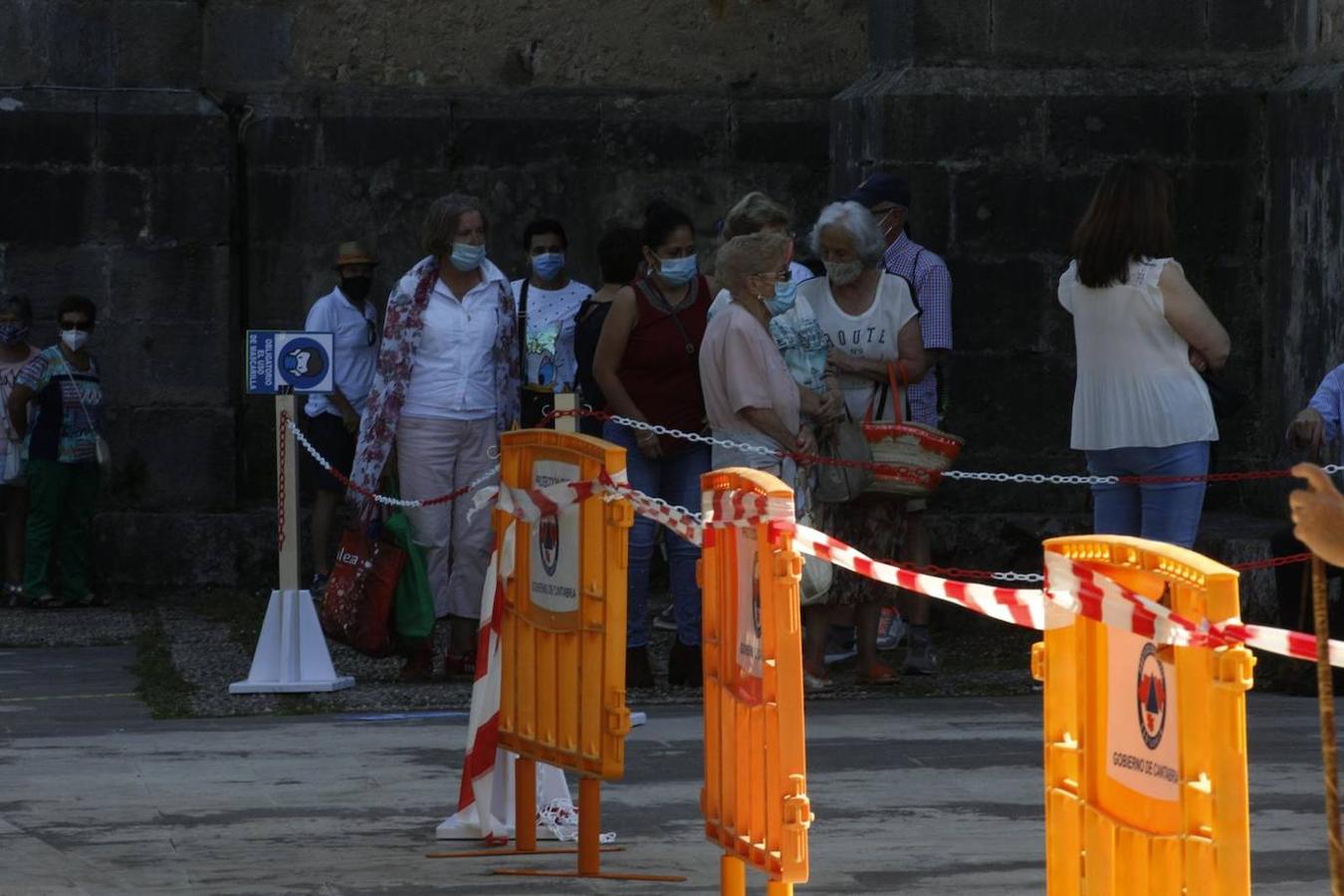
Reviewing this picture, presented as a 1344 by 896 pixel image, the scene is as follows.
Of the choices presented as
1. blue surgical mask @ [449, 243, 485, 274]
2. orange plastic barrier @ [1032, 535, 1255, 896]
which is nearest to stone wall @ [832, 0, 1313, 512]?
blue surgical mask @ [449, 243, 485, 274]

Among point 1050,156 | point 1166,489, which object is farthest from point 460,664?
point 1050,156

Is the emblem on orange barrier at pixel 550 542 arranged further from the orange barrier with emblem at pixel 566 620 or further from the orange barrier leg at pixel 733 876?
the orange barrier leg at pixel 733 876

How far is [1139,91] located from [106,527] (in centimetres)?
561

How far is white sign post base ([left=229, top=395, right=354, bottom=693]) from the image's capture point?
31.0ft

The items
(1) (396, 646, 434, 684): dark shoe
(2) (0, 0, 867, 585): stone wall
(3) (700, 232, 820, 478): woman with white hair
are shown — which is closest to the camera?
(3) (700, 232, 820, 478): woman with white hair

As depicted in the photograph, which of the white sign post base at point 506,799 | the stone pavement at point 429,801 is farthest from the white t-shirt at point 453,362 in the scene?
the white sign post base at point 506,799

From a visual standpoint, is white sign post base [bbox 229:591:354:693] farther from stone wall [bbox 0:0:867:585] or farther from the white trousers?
stone wall [bbox 0:0:867:585]

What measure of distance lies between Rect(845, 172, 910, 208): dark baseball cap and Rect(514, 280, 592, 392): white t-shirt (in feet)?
5.18

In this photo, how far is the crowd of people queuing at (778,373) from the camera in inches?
332

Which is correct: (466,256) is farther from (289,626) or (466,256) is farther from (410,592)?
(289,626)

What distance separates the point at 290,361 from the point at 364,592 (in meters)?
0.98

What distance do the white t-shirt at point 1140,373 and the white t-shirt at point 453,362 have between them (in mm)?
2443

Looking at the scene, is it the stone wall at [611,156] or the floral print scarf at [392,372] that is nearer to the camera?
the floral print scarf at [392,372]

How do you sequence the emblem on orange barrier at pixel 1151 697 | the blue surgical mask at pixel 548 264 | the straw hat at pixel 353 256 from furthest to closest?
the straw hat at pixel 353 256 → the blue surgical mask at pixel 548 264 → the emblem on orange barrier at pixel 1151 697
